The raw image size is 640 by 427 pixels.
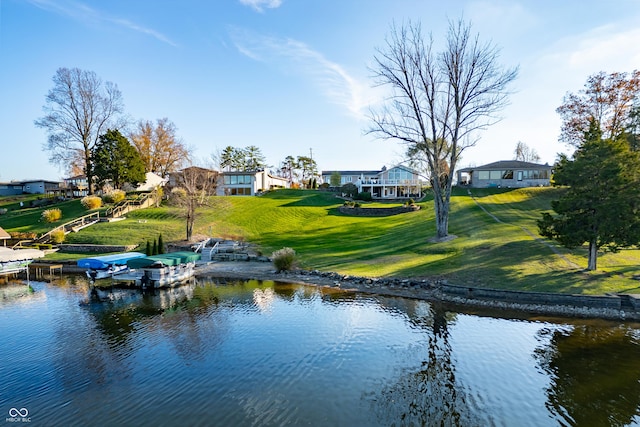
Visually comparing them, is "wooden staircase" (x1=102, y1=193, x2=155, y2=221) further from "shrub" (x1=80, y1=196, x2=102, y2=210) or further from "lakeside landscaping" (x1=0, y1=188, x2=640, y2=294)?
"shrub" (x1=80, y1=196, x2=102, y2=210)

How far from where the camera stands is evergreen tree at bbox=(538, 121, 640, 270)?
1691cm

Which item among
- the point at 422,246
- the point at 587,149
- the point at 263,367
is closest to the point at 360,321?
the point at 263,367

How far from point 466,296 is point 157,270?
19.1 meters

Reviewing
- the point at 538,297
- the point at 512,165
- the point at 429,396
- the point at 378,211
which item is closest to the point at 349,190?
the point at 378,211

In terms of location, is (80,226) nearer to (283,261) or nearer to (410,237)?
(283,261)

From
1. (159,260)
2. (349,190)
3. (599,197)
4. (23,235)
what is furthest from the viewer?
(349,190)

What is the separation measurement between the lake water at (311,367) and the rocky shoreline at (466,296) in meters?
1.10

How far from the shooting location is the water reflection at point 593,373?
852 centimetres

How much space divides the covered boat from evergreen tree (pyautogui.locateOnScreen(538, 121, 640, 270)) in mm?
23887

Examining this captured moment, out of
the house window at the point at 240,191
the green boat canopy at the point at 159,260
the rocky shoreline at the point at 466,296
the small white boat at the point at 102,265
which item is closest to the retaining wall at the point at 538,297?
the rocky shoreline at the point at 466,296

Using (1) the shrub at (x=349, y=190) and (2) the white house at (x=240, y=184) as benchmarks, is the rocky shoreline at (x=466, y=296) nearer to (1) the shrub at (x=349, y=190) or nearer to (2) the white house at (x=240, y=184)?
(1) the shrub at (x=349, y=190)

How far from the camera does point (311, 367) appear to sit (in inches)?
430

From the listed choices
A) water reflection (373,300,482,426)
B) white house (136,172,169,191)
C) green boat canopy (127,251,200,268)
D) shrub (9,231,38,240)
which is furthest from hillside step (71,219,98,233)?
water reflection (373,300,482,426)

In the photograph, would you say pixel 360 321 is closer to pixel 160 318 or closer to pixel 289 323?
pixel 289 323
